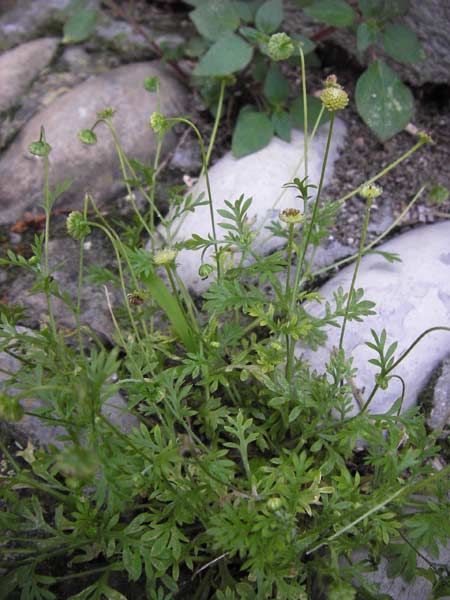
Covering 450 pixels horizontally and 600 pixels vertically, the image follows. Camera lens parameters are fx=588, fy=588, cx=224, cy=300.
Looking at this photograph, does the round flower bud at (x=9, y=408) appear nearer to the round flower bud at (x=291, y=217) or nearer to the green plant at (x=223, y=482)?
the green plant at (x=223, y=482)

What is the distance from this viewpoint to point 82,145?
2.32m

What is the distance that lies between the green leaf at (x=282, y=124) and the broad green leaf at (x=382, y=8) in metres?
0.43

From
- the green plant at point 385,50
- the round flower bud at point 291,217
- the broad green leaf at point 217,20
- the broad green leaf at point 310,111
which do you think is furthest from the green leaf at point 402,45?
the round flower bud at point 291,217

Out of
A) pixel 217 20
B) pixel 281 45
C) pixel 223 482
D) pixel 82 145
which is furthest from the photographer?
pixel 82 145

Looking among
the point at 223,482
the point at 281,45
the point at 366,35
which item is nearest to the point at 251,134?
the point at 366,35

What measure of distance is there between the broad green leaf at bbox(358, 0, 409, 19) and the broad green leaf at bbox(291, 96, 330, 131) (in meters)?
0.33

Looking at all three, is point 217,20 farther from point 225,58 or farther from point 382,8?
point 382,8

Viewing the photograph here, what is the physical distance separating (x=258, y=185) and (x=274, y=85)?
43cm

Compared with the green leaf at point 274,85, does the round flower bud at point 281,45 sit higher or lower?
higher

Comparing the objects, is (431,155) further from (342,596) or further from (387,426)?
(342,596)

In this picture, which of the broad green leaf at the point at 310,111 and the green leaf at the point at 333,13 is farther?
the broad green leaf at the point at 310,111

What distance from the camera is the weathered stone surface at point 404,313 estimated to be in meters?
1.66

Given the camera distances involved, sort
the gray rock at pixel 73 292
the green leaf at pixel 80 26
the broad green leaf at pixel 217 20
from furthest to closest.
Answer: the green leaf at pixel 80 26
the broad green leaf at pixel 217 20
the gray rock at pixel 73 292

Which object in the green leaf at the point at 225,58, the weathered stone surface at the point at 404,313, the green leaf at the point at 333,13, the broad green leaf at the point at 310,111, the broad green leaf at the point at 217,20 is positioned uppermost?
the green leaf at the point at 333,13
